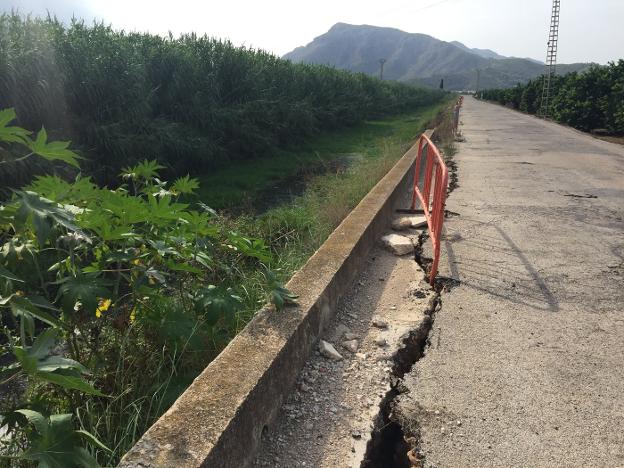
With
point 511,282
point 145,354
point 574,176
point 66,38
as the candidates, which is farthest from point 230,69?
point 145,354

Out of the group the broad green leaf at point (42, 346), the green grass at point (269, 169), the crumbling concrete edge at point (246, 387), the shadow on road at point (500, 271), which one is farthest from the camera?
the green grass at point (269, 169)

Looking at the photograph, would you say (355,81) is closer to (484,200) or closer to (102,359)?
(484,200)

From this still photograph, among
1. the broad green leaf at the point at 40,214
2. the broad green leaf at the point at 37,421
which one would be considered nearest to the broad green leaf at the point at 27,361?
the broad green leaf at the point at 37,421

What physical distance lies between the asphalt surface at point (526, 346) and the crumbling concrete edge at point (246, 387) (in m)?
0.60

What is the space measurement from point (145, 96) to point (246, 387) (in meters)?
9.22

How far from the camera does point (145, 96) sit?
32.7 feet

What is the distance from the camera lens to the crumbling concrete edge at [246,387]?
1643mm

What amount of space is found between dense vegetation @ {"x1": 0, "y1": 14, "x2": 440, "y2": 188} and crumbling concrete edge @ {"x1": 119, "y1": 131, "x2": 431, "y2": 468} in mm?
5228

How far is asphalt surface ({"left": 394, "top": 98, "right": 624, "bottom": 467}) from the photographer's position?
213 cm

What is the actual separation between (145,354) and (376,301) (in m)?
1.70

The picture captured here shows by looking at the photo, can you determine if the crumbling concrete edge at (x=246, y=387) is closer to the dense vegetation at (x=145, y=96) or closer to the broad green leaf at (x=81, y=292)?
the broad green leaf at (x=81, y=292)

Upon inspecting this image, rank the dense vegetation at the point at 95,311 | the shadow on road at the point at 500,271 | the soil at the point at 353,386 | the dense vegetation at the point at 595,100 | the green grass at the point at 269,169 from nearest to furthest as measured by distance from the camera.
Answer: the dense vegetation at the point at 95,311
the soil at the point at 353,386
the shadow on road at the point at 500,271
the green grass at the point at 269,169
the dense vegetation at the point at 595,100

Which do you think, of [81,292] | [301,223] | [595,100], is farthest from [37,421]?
[595,100]

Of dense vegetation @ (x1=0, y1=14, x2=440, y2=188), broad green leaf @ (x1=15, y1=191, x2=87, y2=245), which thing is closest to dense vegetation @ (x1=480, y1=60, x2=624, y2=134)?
dense vegetation @ (x1=0, y1=14, x2=440, y2=188)
